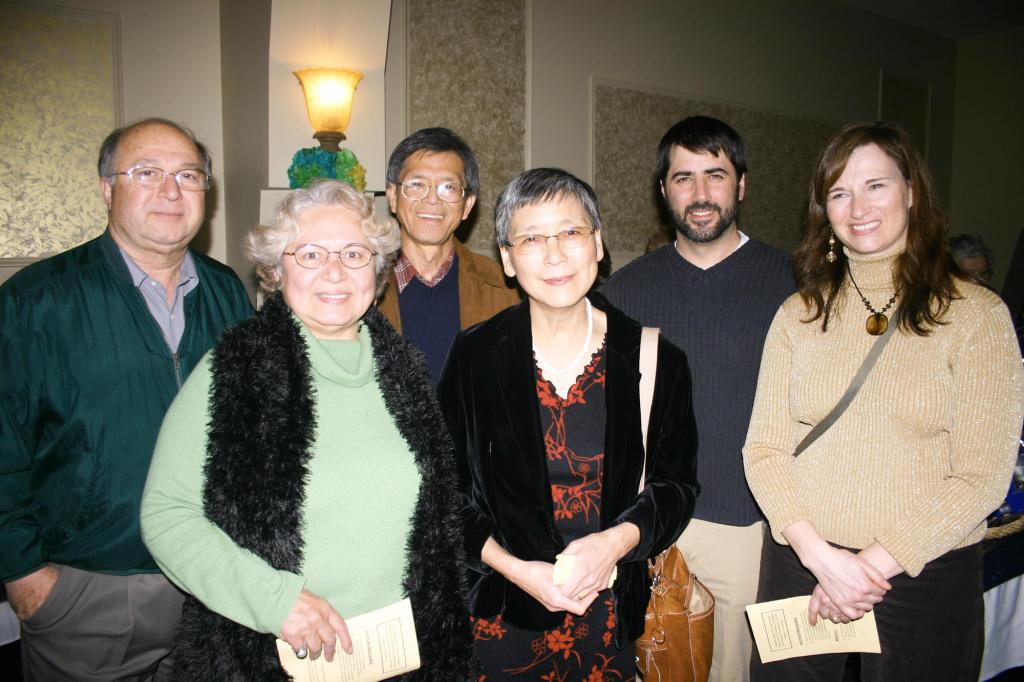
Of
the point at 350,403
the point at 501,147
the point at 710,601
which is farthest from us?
the point at 501,147

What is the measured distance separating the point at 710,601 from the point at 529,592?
60cm

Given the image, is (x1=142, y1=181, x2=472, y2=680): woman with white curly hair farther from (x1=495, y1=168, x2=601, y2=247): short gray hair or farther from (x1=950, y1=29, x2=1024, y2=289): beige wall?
(x1=950, y1=29, x2=1024, y2=289): beige wall

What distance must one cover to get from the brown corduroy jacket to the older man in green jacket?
75 cm

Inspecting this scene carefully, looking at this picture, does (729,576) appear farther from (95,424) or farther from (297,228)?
(95,424)

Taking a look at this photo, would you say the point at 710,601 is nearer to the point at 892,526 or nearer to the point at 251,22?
the point at 892,526

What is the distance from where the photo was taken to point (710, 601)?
197 cm

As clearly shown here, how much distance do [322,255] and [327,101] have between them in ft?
7.79

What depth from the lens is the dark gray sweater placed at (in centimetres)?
229

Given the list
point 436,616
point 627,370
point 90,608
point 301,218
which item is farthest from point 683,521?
point 90,608

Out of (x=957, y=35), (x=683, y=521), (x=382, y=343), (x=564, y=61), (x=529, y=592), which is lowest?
(x=529, y=592)

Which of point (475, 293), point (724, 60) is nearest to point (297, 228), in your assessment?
point (475, 293)

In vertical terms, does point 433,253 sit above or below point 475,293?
above

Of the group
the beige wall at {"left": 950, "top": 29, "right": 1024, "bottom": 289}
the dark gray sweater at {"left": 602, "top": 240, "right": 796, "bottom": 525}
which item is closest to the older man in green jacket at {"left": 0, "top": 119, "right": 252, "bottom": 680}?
the dark gray sweater at {"left": 602, "top": 240, "right": 796, "bottom": 525}

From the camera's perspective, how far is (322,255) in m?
1.70
